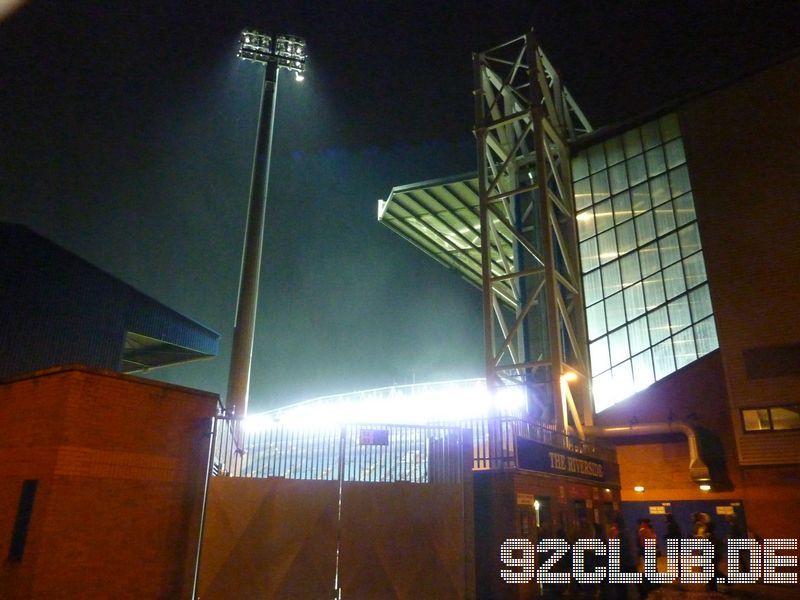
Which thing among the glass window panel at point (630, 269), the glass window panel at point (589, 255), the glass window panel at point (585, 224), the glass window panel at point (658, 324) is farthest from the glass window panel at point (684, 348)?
the glass window panel at point (585, 224)

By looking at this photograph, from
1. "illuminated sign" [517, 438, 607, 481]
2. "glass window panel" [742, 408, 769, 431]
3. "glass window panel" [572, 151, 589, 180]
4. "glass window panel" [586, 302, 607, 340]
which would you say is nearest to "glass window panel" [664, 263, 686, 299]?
"glass window panel" [586, 302, 607, 340]

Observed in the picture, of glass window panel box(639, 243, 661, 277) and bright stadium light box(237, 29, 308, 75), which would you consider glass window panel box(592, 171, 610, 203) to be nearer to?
glass window panel box(639, 243, 661, 277)

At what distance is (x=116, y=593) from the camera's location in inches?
304

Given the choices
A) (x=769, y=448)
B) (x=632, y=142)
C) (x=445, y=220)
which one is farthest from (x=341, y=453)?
(x=445, y=220)

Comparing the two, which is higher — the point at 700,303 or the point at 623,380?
the point at 700,303

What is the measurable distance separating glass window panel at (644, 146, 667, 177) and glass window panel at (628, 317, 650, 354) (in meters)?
5.52

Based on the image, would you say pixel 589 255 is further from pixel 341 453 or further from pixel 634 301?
pixel 341 453

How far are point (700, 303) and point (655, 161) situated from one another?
19.1 feet

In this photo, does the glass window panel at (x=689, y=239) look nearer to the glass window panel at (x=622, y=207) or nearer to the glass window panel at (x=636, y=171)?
the glass window panel at (x=622, y=207)

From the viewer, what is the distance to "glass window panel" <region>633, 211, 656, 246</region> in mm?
20766

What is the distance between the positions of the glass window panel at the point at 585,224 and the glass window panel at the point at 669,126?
12.4 ft

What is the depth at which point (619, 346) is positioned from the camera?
20391 mm

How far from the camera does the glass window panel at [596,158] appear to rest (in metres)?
23.1

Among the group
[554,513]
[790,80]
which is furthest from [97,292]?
[790,80]
